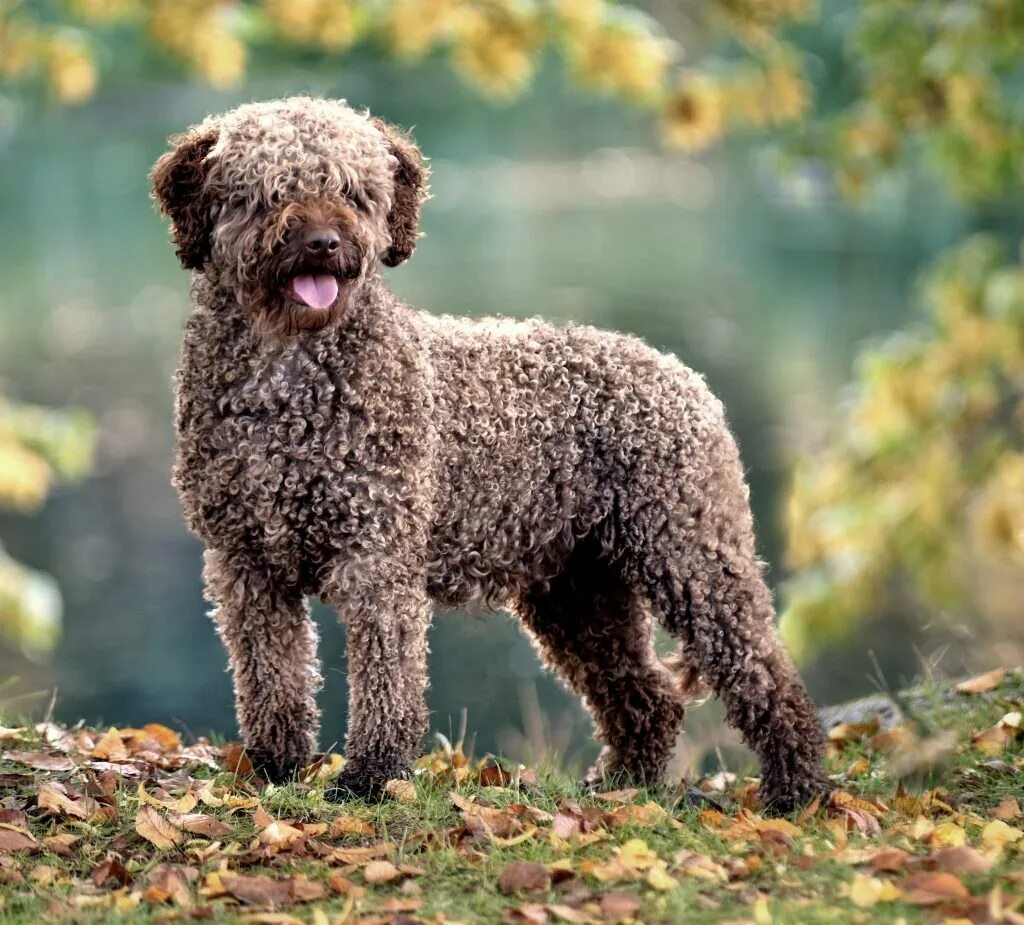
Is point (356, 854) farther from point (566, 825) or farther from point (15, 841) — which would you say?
point (15, 841)

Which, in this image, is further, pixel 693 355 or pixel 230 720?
pixel 693 355

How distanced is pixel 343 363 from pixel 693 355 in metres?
18.1

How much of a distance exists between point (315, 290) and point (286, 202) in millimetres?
247

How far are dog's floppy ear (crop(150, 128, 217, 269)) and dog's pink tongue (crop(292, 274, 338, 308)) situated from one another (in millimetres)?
388

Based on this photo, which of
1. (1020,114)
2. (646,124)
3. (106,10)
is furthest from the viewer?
(646,124)

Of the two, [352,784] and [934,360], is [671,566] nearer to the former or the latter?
[352,784]

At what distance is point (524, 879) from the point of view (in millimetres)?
3898

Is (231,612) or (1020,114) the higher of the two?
(1020,114)

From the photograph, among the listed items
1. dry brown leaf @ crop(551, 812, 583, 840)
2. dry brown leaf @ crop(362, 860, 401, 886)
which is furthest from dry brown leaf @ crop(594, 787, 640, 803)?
dry brown leaf @ crop(362, 860, 401, 886)

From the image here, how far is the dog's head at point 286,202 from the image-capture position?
4.27 meters

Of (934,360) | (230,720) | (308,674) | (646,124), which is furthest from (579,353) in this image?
(646,124)

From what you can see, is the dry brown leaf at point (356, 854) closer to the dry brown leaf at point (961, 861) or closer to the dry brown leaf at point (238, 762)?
the dry brown leaf at point (238, 762)

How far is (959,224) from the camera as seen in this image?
30984 millimetres

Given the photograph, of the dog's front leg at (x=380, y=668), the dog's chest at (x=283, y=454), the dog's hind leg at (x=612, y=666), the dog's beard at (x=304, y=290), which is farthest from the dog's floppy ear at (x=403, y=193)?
the dog's hind leg at (x=612, y=666)
